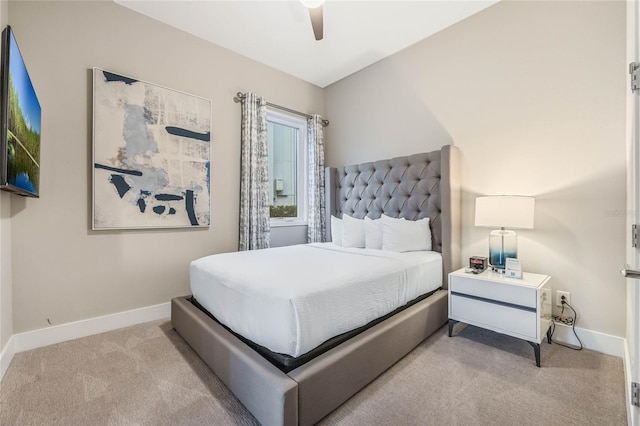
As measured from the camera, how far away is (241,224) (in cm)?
328

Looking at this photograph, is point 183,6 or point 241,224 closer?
point 183,6

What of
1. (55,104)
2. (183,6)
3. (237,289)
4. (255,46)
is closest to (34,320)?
(55,104)

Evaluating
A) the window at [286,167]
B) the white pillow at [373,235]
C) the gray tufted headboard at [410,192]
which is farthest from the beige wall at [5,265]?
the gray tufted headboard at [410,192]

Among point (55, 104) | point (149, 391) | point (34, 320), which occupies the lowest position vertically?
point (149, 391)

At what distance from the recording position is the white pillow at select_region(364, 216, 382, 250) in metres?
2.94

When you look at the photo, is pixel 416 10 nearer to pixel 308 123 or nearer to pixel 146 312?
pixel 308 123

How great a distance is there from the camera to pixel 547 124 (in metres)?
2.30

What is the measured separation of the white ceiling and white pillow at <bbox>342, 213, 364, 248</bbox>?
6.71 ft

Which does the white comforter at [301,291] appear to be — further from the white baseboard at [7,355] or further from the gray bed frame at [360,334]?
the white baseboard at [7,355]

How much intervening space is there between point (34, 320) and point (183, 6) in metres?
2.95

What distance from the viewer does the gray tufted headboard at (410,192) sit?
2.67 m

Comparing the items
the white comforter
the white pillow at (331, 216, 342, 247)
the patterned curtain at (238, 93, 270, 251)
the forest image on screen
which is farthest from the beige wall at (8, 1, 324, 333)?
the white pillow at (331, 216, 342, 247)

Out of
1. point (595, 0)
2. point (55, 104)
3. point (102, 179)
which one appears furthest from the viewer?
point (102, 179)

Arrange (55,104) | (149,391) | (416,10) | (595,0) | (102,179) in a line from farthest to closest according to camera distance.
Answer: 1. (416,10)
2. (102,179)
3. (55,104)
4. (595,0)
5. (149,391)
